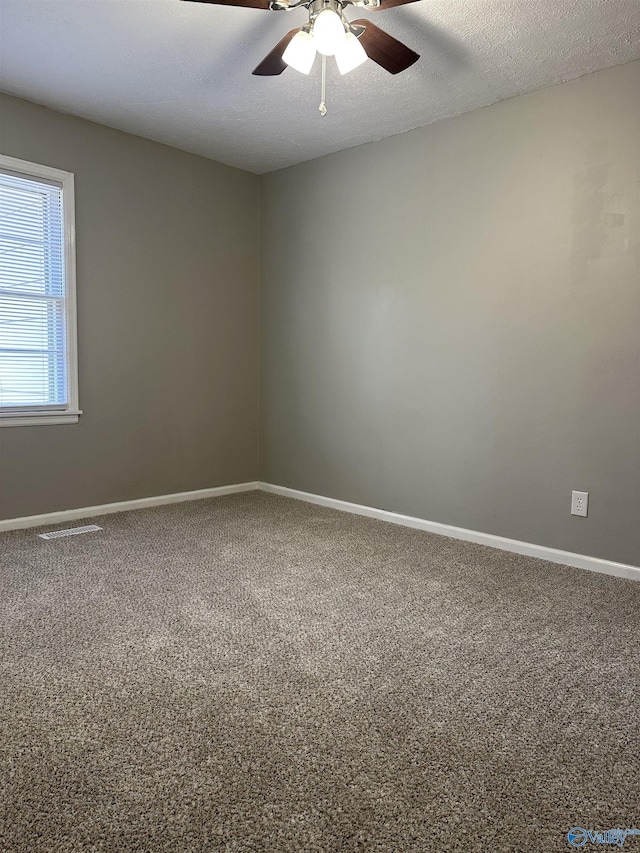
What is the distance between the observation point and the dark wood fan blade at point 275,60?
7.31 ft

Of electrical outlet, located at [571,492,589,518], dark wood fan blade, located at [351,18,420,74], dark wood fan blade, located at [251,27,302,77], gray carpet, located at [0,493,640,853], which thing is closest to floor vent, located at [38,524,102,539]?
gray carpet, located at [0,493,640,853]

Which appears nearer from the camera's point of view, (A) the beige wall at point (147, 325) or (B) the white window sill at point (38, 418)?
(B) the white window sill at point (38, 418)

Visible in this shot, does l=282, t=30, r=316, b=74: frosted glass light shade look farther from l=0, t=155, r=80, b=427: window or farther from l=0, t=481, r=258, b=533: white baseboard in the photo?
l=0, t=481, r=258, b=533: white baseboard

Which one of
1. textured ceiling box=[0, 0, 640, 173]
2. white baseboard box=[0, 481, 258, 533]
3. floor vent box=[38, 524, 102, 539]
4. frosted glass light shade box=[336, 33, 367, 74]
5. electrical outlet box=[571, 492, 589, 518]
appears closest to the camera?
frosted glass light shade box=[336, 33, 367, 74]

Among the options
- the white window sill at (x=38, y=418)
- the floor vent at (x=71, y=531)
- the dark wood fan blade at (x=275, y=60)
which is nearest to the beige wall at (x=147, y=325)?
the white window sill at (x=38, y=418)

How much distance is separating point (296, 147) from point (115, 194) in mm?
1258

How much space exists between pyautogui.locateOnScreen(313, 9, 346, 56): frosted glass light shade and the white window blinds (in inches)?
87.1

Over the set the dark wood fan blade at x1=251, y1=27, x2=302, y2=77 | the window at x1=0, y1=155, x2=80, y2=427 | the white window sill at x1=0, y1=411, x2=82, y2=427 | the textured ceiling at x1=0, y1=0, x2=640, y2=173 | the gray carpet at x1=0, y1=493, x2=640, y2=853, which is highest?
the textured ceiling at x1=0, y1=0, x2=640, y2=173

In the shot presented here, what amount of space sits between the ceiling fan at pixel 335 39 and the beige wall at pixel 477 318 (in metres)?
1.20

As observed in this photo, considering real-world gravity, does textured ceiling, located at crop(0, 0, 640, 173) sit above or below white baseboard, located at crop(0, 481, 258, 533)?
above

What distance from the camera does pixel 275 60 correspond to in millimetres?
2363

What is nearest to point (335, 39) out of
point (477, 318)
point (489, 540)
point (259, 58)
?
point (259, 58)

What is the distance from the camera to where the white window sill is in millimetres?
3510

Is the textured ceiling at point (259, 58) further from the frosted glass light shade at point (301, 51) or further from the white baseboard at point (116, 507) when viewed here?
the white baseboard at point (116, 507)
